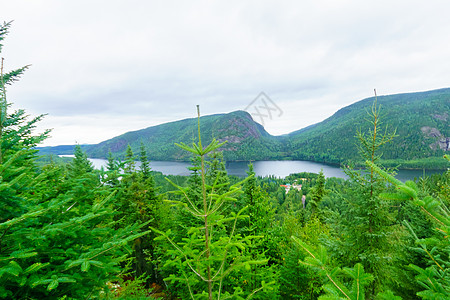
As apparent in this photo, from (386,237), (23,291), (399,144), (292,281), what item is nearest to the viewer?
(23,291)

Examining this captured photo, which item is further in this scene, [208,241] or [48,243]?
[208,241]

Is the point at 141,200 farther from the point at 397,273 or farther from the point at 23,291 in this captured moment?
the point at 397,273

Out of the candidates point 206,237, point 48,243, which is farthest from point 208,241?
point 48,243

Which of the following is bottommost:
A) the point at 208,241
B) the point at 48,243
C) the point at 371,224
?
the point at 371,224

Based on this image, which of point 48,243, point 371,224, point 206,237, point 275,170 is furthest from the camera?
point 275,170

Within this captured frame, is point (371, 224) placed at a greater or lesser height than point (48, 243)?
lesser

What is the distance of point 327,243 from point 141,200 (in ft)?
40.7

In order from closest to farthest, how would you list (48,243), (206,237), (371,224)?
(48,243)
(206,237)
(371,224)

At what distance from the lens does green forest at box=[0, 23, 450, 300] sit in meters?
2.52

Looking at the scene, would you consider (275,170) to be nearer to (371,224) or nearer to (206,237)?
(371,224)

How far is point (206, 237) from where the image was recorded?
11.6ft

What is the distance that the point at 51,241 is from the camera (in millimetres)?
3203

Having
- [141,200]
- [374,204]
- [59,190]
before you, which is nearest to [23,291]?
[59,190]

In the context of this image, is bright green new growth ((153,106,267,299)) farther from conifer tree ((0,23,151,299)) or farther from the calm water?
the calm water
